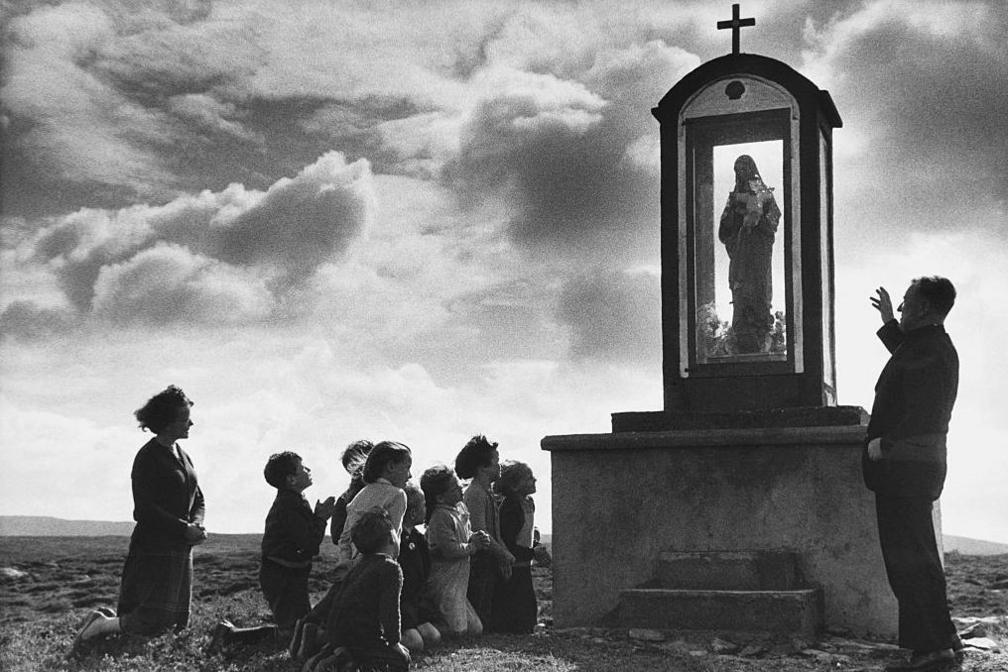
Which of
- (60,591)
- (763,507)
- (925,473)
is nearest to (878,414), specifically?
(925,473)

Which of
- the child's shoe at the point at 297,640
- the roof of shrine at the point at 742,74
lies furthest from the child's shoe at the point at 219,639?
the roof of shrine at the point at 742,74

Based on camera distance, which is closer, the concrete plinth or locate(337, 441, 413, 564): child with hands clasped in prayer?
locate(337, 441, 413, 564): child with hands clasped in prayer

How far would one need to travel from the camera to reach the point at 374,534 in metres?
7.55

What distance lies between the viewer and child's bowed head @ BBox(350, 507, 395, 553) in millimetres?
7555

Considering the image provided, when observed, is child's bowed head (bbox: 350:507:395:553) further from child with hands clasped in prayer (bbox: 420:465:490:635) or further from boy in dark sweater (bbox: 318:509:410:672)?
child with hands clasped in prayer (bbox: 420:465:490:635)

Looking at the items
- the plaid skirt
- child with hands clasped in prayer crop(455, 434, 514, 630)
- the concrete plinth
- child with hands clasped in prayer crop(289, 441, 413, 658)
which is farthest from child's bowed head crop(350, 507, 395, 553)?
the concrete plinth

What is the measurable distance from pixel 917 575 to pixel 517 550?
132 inches

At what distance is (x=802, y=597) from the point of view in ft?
29.7

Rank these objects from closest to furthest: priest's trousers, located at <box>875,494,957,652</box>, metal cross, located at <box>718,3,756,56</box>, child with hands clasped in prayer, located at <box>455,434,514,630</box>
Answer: priest's trousers, located at <box>875,494,957,652</box> < child with hands clasped in prayer, located at <box>455,434,514,630</box> < metal cross, located at <box>718,3,756,56</box>

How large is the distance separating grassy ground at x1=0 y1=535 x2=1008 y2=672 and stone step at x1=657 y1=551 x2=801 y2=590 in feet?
2.57

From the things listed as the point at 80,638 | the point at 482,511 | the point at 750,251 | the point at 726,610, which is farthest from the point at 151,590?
the point at 750,251

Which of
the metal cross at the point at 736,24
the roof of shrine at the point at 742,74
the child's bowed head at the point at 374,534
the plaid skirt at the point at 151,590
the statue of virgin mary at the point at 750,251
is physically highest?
the metal cross at the point at 736,24

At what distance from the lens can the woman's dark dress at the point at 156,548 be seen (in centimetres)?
862

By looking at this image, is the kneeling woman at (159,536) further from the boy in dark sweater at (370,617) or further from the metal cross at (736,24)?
the metal cross at (736,24)
